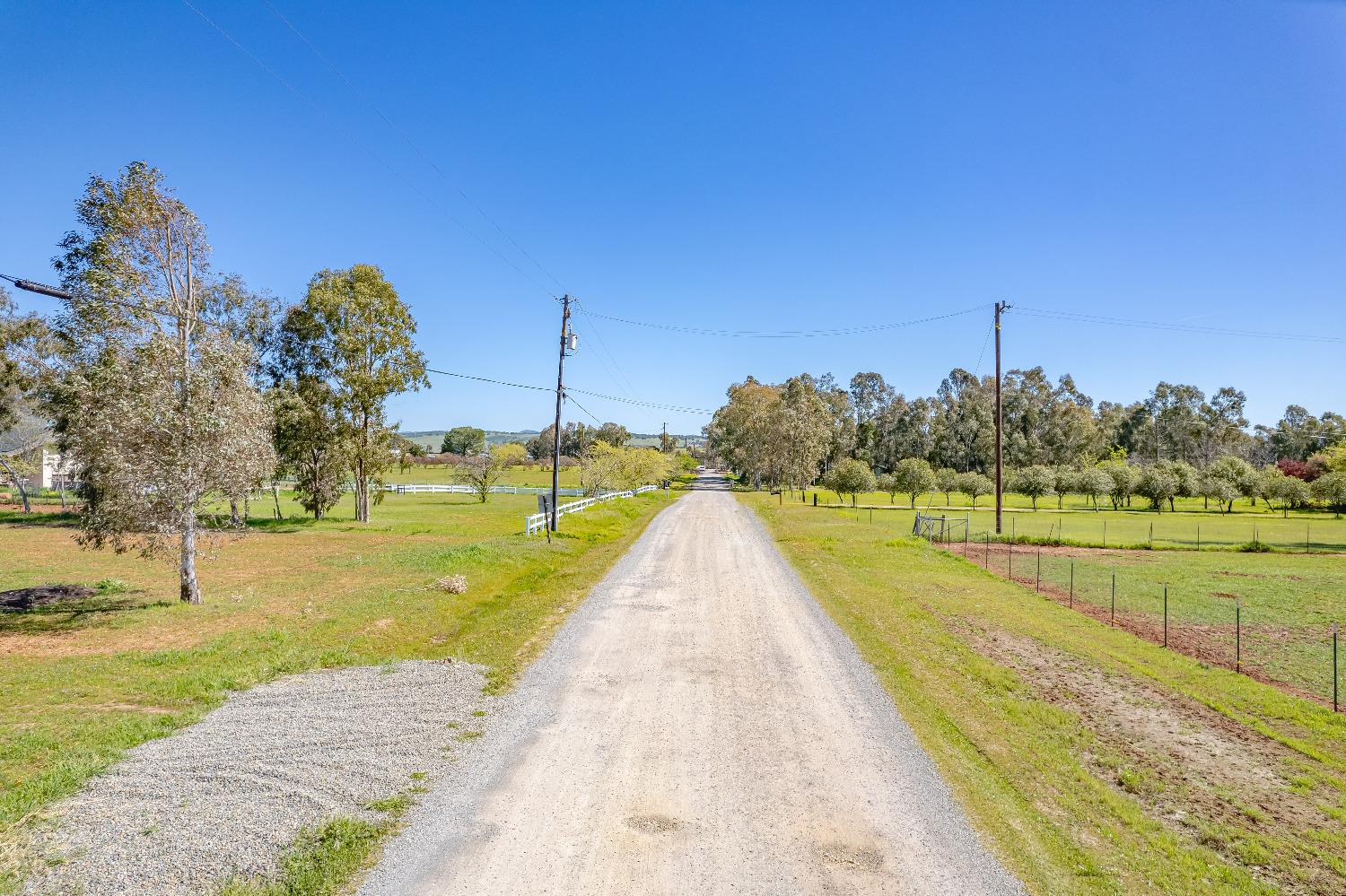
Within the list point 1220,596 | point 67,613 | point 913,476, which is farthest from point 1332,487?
point 67,613

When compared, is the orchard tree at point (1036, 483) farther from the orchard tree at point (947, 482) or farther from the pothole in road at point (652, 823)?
the pothole in road at point (652, 823)

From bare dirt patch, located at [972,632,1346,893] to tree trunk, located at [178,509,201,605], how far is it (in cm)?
1825

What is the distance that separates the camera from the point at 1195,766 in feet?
26.6

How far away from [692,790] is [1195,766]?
646 centimetres

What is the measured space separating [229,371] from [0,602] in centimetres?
770

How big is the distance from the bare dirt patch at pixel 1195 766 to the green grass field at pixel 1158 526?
2680 centimetres

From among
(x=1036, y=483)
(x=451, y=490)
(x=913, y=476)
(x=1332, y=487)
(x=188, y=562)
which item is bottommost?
(x=451, y=490)

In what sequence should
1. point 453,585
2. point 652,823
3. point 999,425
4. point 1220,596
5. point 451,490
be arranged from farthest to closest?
point 451,490
point 999,425
point 1220,596
point 453,585
point 652,823

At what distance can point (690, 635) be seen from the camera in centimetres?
1327

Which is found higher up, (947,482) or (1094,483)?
(1094,483)

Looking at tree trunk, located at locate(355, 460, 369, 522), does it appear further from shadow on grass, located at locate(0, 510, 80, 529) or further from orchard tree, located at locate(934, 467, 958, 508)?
orchard tree, located at locate(934, 467, 958, 508)

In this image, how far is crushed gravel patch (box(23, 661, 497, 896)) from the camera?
537 cm

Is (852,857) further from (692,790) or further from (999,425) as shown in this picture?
(999,425)

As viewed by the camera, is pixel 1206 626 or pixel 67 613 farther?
pixel 1206 626
